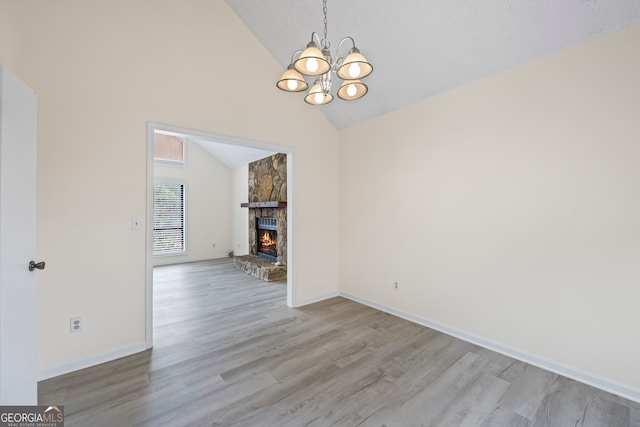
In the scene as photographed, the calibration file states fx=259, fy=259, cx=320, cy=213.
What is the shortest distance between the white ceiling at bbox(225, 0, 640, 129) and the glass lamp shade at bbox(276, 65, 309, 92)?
4.27 feet

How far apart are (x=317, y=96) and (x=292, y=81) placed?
0.23 meters

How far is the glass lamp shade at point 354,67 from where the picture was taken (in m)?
1.60

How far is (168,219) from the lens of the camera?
22.6 ft

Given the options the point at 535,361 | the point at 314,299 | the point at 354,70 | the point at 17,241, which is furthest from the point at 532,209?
the point at 17,241

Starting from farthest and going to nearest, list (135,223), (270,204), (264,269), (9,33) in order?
1. (270,204)
2. (264,269)
3. (135,223)
4. (9,33)

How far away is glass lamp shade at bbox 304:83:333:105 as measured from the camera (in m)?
Answer: 1.98

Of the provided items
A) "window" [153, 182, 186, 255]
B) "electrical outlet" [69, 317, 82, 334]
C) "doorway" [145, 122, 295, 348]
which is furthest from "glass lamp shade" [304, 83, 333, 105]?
"window" [153, 182, 186, 255]

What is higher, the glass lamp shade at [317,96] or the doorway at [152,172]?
the glass lamp shade at [317,96]

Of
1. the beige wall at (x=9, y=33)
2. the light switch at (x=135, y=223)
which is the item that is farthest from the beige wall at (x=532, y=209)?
the beige wall at (x=9, y=33)

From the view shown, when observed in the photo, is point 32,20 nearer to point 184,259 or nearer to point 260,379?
point 260,379

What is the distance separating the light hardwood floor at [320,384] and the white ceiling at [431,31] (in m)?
2.78

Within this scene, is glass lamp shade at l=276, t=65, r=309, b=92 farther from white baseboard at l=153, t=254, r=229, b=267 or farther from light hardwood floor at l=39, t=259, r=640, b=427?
white baseboard at l=153, t=254, r=229, b=267

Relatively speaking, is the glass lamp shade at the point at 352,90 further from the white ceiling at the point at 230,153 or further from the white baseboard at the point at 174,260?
the white baseboard at the point at 174,260

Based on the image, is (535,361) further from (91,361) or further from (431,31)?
(91,361)
